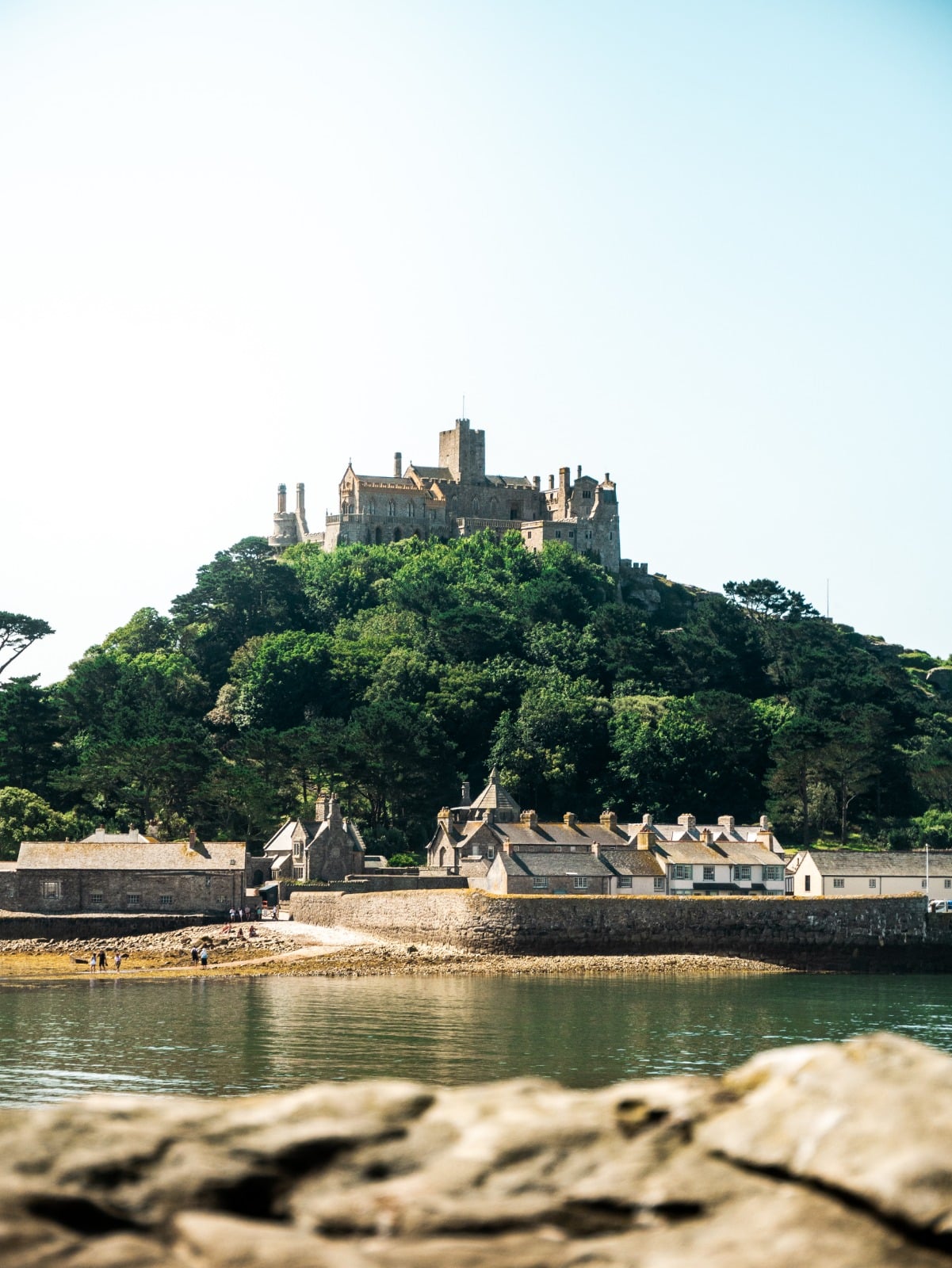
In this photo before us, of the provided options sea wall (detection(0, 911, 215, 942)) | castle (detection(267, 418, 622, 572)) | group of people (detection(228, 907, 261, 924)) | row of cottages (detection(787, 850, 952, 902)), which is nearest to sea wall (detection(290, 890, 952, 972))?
group of people (detection(228, 907, 261, 924))

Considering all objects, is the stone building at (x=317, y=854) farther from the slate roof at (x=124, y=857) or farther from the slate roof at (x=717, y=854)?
the slate roof at (x=717, y=854)

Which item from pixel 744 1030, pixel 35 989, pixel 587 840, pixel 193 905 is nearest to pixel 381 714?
pixel 587 840

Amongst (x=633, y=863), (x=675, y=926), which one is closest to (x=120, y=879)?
(x=633, y=863)

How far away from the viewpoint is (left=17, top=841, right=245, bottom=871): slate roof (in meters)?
60.0

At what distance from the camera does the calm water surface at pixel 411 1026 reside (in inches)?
1145

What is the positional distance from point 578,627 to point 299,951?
59744 mm

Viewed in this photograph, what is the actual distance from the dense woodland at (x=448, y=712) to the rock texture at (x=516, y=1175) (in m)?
63.8

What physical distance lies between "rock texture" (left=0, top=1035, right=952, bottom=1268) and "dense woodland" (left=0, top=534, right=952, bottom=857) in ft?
209

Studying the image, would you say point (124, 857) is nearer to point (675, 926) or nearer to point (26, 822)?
point (26, 822)

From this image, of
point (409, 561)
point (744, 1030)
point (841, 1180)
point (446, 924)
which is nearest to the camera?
point (841, 1180)

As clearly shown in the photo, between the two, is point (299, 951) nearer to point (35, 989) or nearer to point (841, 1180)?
point (35, 989)

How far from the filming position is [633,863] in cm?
6219

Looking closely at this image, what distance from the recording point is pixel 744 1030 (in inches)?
1455

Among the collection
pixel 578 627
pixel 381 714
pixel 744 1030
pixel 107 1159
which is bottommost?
pixel 744 1030
